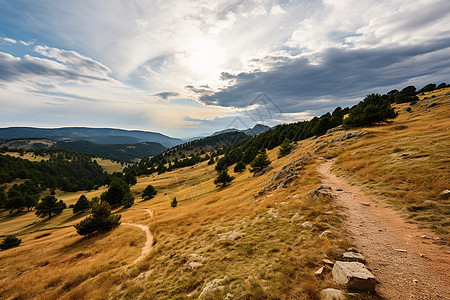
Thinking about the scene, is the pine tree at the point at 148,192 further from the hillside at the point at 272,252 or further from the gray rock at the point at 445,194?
the gray rock at the point at 445,194

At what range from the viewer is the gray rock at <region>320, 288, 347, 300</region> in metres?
5.00

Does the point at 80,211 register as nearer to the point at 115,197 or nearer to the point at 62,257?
the point at 115,197

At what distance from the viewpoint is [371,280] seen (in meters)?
4.98

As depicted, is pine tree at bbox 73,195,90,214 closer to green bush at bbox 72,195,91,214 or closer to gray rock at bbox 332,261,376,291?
green bush at bbox 72,195,91,214

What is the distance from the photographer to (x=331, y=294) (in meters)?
5.12

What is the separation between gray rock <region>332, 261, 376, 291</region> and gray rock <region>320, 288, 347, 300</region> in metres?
0.40

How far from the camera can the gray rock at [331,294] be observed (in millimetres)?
4996

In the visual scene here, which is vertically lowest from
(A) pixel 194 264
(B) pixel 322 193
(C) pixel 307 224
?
(A) pixel 194 264

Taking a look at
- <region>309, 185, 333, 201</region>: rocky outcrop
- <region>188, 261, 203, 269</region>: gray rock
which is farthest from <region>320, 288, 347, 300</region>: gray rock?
<region>309, 185, 333, 201</region>: rocky outcrop

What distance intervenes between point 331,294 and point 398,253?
3939 millimetres

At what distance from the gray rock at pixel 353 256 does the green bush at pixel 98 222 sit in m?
33.6

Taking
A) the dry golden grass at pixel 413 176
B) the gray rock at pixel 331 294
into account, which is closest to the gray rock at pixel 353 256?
the gray rock at pixel 331 294

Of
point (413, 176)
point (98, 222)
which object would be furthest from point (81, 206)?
point (413, 176)

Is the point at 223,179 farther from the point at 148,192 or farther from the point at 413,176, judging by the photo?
the point at 148,192
